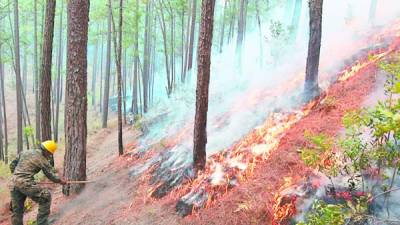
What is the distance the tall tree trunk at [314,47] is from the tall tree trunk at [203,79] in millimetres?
3308

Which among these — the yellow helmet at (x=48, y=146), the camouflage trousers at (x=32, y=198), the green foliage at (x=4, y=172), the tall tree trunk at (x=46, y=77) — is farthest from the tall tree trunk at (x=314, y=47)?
the green foliage at (x=4, y=172)

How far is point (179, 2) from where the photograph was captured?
25703 millimetres

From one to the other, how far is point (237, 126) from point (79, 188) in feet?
15.4

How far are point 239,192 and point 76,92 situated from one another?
4.94 meters

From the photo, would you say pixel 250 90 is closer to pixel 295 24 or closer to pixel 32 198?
pixel 295 24

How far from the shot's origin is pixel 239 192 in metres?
7.60

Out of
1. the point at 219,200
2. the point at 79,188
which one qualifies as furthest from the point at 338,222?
the point at 79,188

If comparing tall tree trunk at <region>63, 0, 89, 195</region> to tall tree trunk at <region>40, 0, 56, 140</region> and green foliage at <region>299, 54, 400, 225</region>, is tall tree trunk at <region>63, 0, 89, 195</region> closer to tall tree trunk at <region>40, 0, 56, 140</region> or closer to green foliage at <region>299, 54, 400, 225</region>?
tall tree trunk at <region>40, 0, 56, 140</region>

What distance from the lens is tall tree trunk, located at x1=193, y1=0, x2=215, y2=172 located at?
27.4ft

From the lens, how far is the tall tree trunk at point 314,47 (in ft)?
33.5

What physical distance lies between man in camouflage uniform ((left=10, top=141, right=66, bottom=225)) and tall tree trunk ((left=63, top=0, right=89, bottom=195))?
5.68ft

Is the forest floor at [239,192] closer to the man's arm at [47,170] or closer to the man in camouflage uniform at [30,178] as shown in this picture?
the man in camouflage uniform at [30,178]

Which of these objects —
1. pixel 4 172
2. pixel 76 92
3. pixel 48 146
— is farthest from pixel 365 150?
pixel 4 172

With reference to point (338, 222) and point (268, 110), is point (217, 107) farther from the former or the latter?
point (338, 222)
